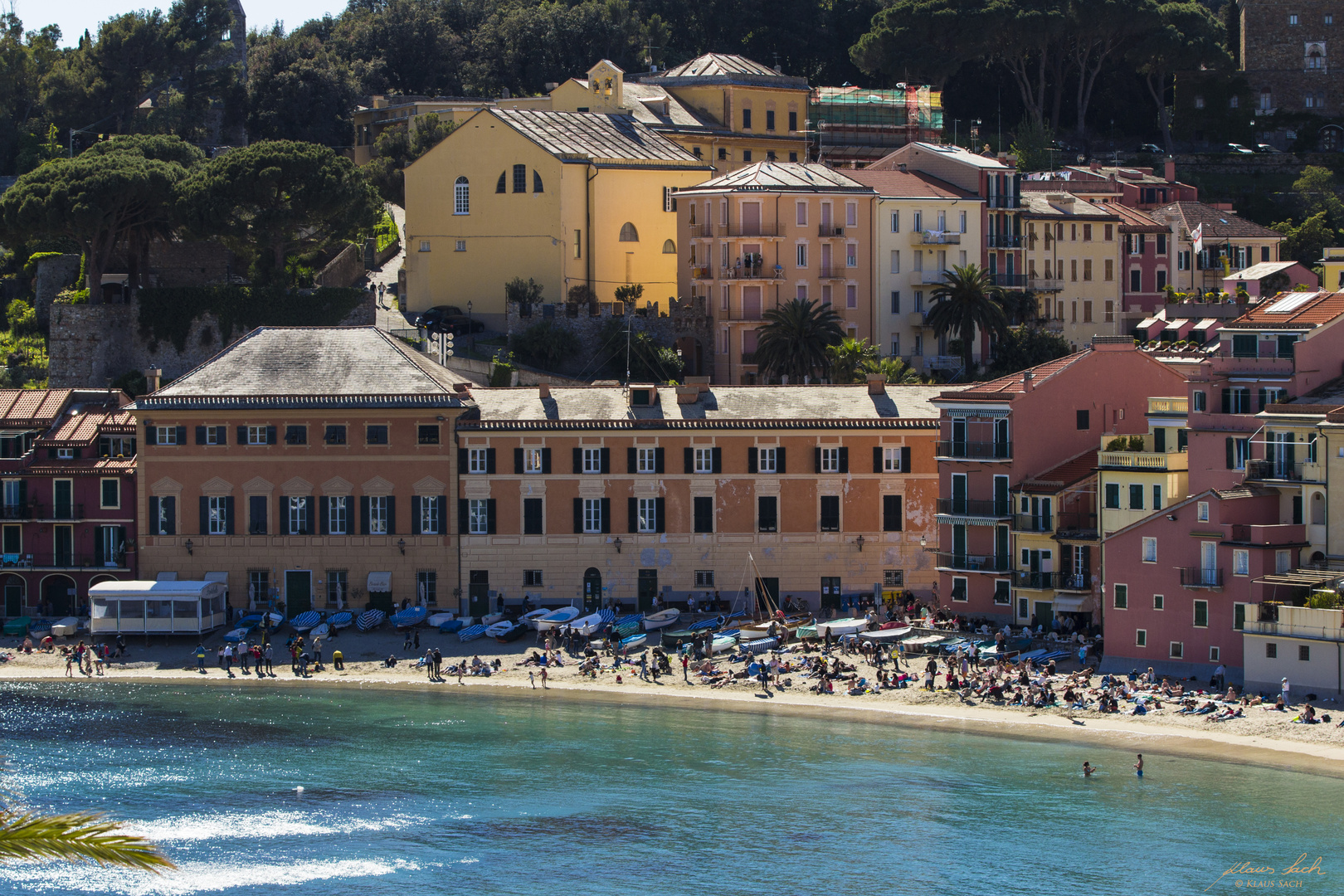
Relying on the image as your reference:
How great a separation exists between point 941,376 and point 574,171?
848 inches

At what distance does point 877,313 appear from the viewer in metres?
95.6

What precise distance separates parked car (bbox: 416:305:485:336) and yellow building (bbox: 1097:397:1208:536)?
41.2 m

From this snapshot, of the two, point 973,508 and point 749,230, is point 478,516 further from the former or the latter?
point 749,230

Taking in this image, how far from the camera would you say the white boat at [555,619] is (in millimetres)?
68500

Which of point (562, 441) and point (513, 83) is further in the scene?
point (513, 83)

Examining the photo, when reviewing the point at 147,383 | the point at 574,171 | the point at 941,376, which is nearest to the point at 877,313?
the point at 941,376

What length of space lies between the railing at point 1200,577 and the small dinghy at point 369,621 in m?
29.2

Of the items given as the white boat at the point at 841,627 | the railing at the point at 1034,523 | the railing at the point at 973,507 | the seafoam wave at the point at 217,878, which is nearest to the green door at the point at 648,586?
the white boat at the point at 841,627

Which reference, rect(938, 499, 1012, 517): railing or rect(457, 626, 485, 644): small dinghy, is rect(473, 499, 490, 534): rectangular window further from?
rect(938, 499, 1012, 517): railing

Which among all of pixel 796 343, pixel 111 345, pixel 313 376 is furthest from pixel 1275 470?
pixel 111 345

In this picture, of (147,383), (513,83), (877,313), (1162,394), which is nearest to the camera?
(1162,394)

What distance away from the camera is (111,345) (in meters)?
94.1

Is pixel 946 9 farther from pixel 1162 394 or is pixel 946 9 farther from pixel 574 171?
pixel 1162 394

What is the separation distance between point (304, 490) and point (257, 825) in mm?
23517
